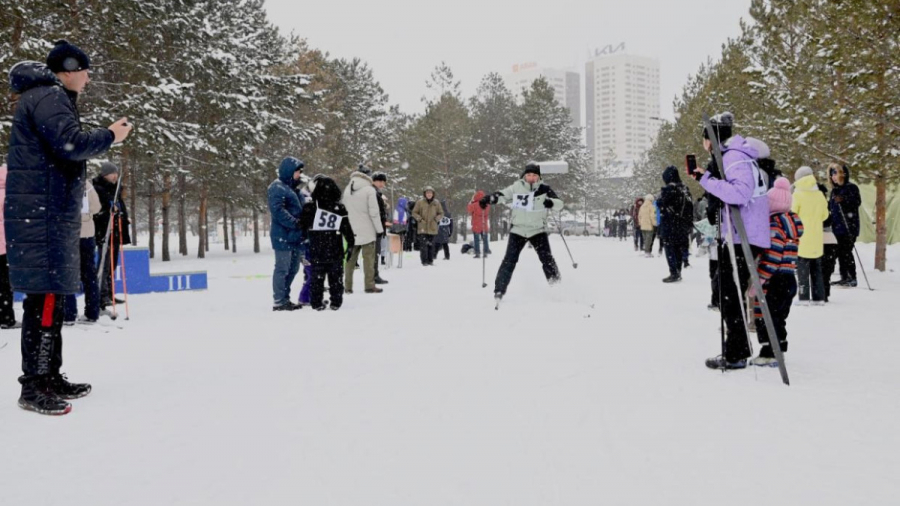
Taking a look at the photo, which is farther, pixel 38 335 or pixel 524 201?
pixel 524 201

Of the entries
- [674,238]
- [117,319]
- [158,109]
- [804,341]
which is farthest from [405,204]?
[804,341]

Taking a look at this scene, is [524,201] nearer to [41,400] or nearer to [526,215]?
[526,215]

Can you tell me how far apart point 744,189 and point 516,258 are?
13.7ft

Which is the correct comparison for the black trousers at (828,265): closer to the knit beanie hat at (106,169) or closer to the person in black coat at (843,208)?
the person in black coat at (843,208)

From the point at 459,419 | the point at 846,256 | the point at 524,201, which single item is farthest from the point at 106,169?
the point at 846,256

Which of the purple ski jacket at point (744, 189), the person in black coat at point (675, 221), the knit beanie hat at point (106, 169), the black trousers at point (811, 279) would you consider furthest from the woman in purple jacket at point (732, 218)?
the knit beanie hat at point (106, 169)

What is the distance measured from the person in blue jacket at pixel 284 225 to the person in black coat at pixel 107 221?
6.29 ft

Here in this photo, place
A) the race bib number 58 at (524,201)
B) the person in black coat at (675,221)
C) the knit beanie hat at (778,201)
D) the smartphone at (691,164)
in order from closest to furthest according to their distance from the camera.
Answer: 1. the smartphone at (691,164)
2. the knit beanie hat at (778,201)
3. the race bib number 58 at (524,201)
4. the person in black coat at (675,221)

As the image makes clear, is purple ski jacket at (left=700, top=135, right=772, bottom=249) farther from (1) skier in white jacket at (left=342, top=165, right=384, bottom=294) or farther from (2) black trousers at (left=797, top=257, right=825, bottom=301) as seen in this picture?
(1) skier in white jacket at (left=342, top=165, right=384, bottom=294)

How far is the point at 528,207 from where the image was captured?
8461 millimetres

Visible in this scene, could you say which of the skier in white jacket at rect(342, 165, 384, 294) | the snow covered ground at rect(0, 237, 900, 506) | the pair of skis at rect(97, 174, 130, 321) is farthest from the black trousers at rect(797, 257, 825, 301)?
the pair of skis at rect(97, 174, 130, 321)

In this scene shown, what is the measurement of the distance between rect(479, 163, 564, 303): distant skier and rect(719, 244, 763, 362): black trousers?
3.61 metres

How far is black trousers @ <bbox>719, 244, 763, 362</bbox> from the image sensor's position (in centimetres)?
468

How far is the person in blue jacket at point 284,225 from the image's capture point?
27.9ft
